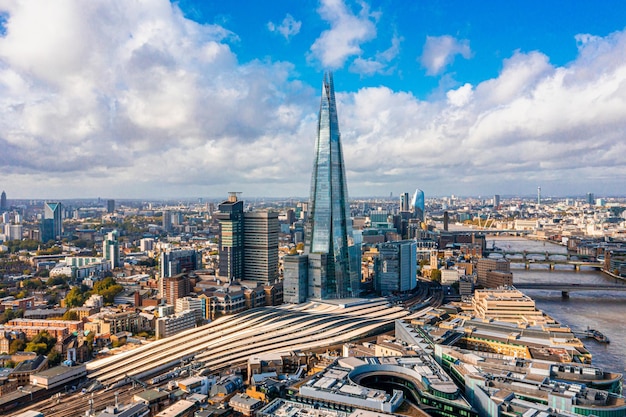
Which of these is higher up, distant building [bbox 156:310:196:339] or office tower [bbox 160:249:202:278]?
office tower [bbox 160:249:202:278]

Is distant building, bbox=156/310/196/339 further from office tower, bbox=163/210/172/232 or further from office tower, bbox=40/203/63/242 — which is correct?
office tower, bbox=163/210/172/232

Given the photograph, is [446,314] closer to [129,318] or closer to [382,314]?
[382,314]

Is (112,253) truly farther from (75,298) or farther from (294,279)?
(294,279)

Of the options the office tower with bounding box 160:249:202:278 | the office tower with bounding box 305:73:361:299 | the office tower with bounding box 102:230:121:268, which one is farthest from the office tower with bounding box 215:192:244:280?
the office tower with bounding box 102:230:121:268

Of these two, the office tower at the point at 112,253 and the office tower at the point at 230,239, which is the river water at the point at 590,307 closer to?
the office tower at the point at 230,239

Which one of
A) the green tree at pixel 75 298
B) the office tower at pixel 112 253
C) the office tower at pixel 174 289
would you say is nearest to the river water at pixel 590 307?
the office tower at pixel 174 289

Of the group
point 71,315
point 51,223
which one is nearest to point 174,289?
point 71,315
